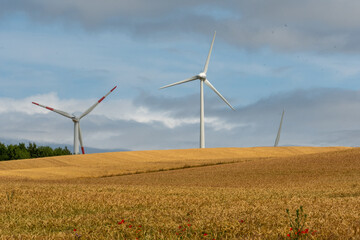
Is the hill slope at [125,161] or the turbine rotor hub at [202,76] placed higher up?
the turbine rotor hub at [202,76]

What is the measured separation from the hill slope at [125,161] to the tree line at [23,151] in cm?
4635

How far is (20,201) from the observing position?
18562 mm

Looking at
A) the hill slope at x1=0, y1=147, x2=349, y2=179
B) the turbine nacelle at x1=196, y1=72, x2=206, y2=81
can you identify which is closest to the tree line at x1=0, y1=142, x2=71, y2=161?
the hill slope at x1=0, y1=147, x2=349, y2=179

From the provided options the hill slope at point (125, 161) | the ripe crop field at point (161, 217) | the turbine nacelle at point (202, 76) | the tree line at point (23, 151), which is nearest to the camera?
the ripe crop field at point (161, 217)

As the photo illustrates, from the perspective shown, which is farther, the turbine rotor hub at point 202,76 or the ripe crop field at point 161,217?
the turbine rotor hub at point 202,76

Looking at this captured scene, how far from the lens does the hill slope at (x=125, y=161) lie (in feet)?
162

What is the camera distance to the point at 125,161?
65.1m

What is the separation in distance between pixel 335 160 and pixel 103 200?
3376cm

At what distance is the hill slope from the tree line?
46.3 metres

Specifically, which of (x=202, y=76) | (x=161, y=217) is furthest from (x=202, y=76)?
(x=161, y=217)

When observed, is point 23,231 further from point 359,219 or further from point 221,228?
point 359,219

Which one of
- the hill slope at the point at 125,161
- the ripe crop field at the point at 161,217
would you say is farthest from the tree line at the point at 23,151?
the ripe crop field at the point at 161,217

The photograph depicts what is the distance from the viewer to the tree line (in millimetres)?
112625

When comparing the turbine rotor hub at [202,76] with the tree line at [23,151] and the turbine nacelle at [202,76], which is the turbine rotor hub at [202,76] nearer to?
the turbine nacelle at [202,76]
